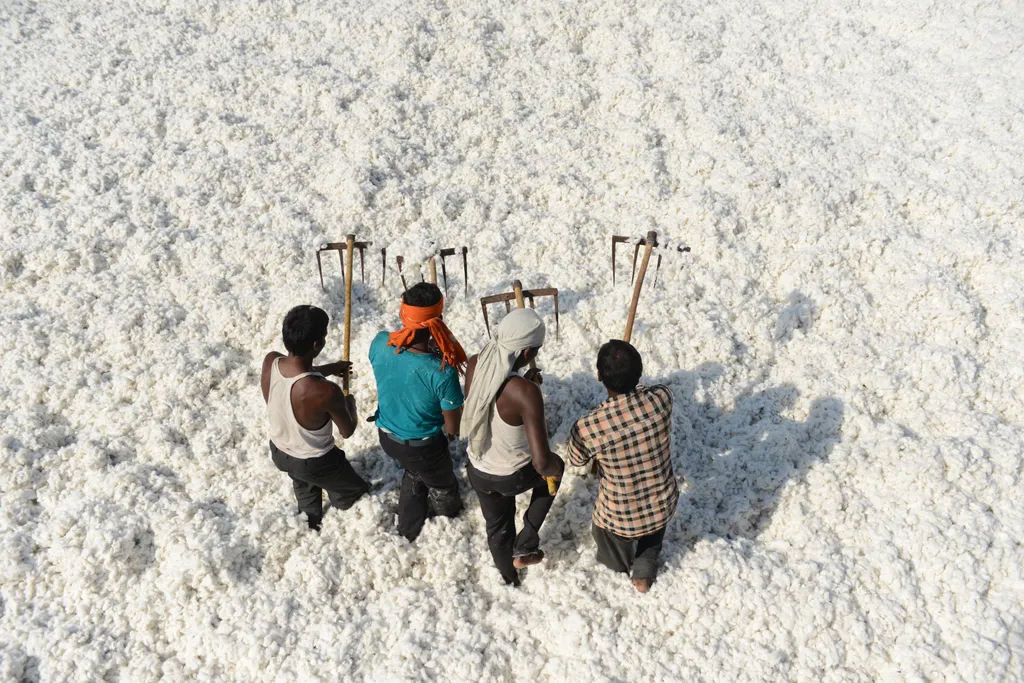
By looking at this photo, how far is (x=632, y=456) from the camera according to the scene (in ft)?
11.3

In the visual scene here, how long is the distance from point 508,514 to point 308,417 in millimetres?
1299

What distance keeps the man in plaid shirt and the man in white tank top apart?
1.41 metres

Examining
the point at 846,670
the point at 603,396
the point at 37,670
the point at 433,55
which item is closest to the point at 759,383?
the point at 603,396

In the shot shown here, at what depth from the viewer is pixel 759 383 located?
17.2 ft

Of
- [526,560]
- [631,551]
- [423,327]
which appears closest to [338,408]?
[423,327]

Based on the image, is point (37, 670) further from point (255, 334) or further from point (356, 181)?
point (356, 181)

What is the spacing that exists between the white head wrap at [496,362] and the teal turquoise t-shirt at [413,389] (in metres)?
0.18

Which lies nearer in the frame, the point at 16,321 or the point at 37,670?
the point at 37,670

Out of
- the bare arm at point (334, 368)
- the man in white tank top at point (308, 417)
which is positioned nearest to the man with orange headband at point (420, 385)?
the man in white tank top at point (308, 417)

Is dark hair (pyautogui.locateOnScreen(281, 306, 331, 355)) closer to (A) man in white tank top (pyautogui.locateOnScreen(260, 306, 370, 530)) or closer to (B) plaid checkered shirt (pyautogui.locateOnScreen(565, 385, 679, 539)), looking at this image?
(A) man in white tank top (pyautogui.locateOnScreen(260, 306, 370, 530))

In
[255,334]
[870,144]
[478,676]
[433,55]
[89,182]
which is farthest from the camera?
[433,55]

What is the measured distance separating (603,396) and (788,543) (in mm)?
1661

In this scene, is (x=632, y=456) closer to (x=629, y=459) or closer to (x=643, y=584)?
(x=629, y=459)

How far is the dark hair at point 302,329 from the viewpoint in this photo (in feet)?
11.1
